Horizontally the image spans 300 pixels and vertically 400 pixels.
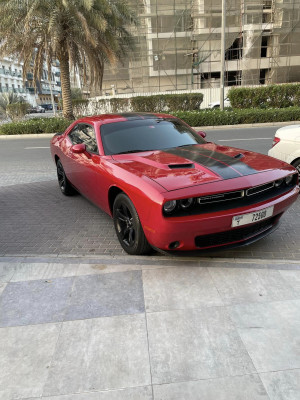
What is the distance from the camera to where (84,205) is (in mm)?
5344

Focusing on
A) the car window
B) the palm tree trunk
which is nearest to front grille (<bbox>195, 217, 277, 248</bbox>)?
the car window

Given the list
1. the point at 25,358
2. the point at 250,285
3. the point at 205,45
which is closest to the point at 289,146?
the point at 250,285

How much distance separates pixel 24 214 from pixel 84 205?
0.95 meters

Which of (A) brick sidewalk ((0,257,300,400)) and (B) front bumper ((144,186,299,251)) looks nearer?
(A) brick sidewalk ((0,257,300,400))

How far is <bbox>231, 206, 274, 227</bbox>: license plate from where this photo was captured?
9.62 ft

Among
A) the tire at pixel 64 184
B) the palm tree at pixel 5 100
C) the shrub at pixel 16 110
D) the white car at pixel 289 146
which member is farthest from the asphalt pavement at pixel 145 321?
the palm tree at pixel 5 100

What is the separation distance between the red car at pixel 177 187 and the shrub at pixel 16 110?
17877 millimetres

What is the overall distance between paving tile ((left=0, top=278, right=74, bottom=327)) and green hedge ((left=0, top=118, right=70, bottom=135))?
1460cm

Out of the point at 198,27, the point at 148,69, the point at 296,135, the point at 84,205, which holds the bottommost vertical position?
the point at 84,205

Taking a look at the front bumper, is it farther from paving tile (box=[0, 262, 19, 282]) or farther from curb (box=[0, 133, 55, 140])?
curb (box=[0, 133, 55, 140])

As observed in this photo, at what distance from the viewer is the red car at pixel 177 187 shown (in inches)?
111

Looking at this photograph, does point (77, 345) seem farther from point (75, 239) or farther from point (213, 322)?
point (75, 239)

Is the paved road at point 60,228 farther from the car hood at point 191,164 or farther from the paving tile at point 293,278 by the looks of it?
the car hood at point 191,164

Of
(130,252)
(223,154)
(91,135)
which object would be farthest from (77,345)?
(91,135)
